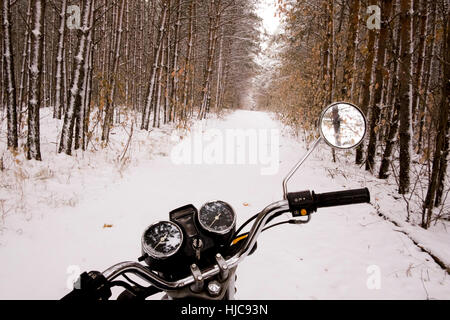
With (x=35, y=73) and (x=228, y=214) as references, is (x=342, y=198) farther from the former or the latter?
(x=35, y=73)

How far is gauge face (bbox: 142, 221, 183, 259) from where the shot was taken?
107cm

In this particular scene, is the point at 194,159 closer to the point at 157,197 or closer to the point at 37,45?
the point at 157,197

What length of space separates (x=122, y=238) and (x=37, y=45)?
173 inches

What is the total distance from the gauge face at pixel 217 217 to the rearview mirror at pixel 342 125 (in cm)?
66

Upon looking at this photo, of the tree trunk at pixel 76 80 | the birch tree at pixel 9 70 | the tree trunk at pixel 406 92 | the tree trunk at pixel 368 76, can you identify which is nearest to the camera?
the tree trunk at pixel 406 92

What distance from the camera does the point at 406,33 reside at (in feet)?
15.3

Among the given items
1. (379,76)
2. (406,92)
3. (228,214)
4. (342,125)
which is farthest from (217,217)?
(379,76)

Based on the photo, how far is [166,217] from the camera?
3.97 metres

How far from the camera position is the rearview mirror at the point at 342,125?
1448mm

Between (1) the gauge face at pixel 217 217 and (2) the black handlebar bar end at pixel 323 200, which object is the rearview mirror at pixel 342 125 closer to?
(2) the black handlebar bar end at pixel 323 200

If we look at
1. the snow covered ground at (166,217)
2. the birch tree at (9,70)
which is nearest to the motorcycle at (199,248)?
the snow covered ground at (166,217)

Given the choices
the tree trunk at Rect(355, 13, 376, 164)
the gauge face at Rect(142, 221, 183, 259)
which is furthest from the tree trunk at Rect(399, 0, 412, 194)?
the gauge face at Rect(142, 221, 183, 259)

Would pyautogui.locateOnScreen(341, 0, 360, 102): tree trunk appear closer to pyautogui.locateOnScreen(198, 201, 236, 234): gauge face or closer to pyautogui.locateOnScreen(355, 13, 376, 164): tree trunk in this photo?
pyautogui.locateOnScreen(355, 13, 376, 164): tree trunk
